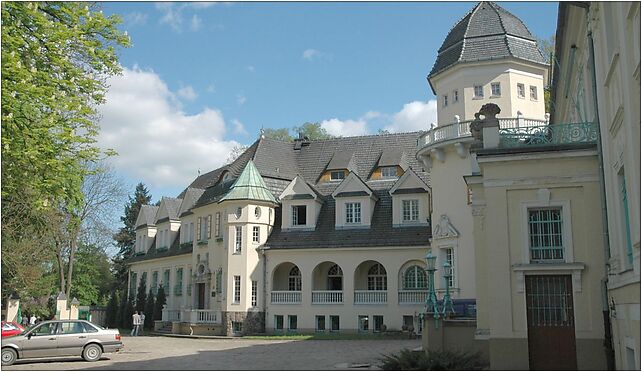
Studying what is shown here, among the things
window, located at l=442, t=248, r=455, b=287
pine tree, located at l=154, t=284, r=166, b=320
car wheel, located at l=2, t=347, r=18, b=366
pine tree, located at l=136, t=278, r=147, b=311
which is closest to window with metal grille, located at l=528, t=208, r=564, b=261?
window, located at l=442, t=248, r=455, b=287

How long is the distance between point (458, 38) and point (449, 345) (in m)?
19.4

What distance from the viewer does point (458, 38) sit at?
33.9 m

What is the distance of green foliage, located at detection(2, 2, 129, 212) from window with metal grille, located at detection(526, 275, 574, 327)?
11.2m

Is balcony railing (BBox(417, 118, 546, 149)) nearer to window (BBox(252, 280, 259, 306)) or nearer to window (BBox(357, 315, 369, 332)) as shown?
window (BBox(357, 315, 369, 332))

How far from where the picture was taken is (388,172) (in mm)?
41406

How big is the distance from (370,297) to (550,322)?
21967mm

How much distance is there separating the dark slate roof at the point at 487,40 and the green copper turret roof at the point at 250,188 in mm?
12257

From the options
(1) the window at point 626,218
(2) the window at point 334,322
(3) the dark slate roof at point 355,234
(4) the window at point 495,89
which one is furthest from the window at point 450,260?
(1) the window at point 626,218

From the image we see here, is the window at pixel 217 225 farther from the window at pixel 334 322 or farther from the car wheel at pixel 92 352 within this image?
the car wheel at pixel 92 352

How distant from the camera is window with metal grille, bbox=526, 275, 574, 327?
15836mm

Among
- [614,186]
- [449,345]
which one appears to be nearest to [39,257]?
[449,345]

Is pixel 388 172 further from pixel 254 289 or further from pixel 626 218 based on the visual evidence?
pixel 626 218

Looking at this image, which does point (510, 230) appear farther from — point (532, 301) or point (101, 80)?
point (101, 80)

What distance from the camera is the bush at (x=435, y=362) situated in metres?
16.2
